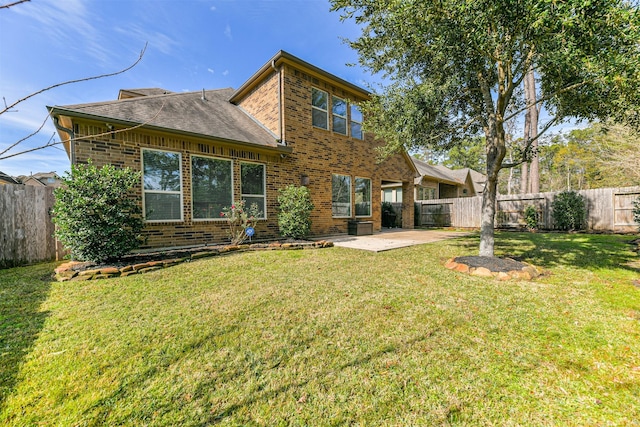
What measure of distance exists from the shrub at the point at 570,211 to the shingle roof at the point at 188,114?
1307 cm

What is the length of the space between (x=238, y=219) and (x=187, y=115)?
3.68m

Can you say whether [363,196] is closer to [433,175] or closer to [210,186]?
[210,186]

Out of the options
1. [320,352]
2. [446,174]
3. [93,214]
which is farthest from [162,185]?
[446,174]

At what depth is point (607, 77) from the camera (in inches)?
130

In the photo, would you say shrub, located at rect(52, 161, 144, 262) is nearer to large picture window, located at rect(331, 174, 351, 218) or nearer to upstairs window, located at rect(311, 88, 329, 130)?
upstairs window, located at rect(311, 88, 329, 130)

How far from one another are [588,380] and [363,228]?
28.8ft

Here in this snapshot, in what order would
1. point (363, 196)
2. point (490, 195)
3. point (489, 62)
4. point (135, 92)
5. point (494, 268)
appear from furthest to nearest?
point (135, 92) → point (363, 196) → point (490, 195) → point (489, 62) → point (494, 268)

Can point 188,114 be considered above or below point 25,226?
above

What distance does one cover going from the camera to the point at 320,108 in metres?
9.99

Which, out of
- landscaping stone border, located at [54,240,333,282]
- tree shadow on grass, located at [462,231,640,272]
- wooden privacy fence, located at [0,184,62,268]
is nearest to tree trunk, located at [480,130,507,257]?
tree shadow on grass, located at [462,231,640,272]

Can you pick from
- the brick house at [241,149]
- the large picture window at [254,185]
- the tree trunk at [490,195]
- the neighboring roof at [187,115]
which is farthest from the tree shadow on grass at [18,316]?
the tree trunk at [490,195]

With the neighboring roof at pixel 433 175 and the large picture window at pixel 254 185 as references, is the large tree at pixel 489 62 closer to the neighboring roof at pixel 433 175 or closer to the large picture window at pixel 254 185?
the large picture window at pixel 254 185

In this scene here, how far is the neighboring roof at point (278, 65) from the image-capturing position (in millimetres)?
8538

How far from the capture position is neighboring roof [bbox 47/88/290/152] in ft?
19.1
